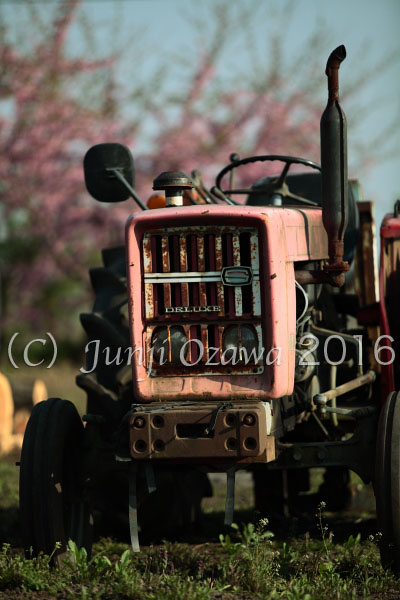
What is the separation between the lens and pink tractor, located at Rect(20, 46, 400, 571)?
4098mm

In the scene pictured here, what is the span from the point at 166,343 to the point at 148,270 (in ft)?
1.09

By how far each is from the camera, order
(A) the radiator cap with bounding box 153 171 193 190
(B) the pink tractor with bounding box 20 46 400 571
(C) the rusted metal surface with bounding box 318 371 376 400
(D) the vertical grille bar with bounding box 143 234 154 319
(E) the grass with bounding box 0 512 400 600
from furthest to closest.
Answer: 1. (C) the rusted metal surface with bounding box 318 371 376 400
2. (A) the radiator cap with bounding box 153 171 193 190
3. (D) the vertical grille bar with bounding box 143 234 154 319
4. (B) the pink tractor with bounding box 20 46 400 571
5. (E) the grass with bounding box 0 512 400 600

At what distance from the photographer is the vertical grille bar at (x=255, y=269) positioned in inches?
167

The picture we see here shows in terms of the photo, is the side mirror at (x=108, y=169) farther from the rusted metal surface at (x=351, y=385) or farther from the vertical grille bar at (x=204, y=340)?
the rusted metal surface at (x=351, y=385)

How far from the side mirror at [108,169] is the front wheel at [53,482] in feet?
3.75

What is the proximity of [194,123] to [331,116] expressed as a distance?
14580mm

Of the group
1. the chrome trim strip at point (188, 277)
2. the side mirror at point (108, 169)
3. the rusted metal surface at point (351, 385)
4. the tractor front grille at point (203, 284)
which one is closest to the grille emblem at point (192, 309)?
the tractor front grille at point (203, 284)

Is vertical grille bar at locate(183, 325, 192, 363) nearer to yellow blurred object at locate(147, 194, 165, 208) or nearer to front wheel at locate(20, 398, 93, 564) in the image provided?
front wheel at locate(20, 398, 93, 564)

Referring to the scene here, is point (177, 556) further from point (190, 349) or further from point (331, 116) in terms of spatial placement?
point (331, 116)

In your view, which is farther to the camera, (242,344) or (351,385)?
(351,385)

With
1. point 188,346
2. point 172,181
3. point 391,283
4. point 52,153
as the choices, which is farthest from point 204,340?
point 52,153

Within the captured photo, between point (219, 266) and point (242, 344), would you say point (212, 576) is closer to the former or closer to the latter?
point (242, 344)

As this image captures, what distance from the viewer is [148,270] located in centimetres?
433

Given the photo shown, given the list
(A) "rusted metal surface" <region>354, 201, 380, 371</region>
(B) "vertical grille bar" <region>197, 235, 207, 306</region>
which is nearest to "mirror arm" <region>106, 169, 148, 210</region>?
(B) "vertical grille bar" <region>197, 235, 207, 306</region>
